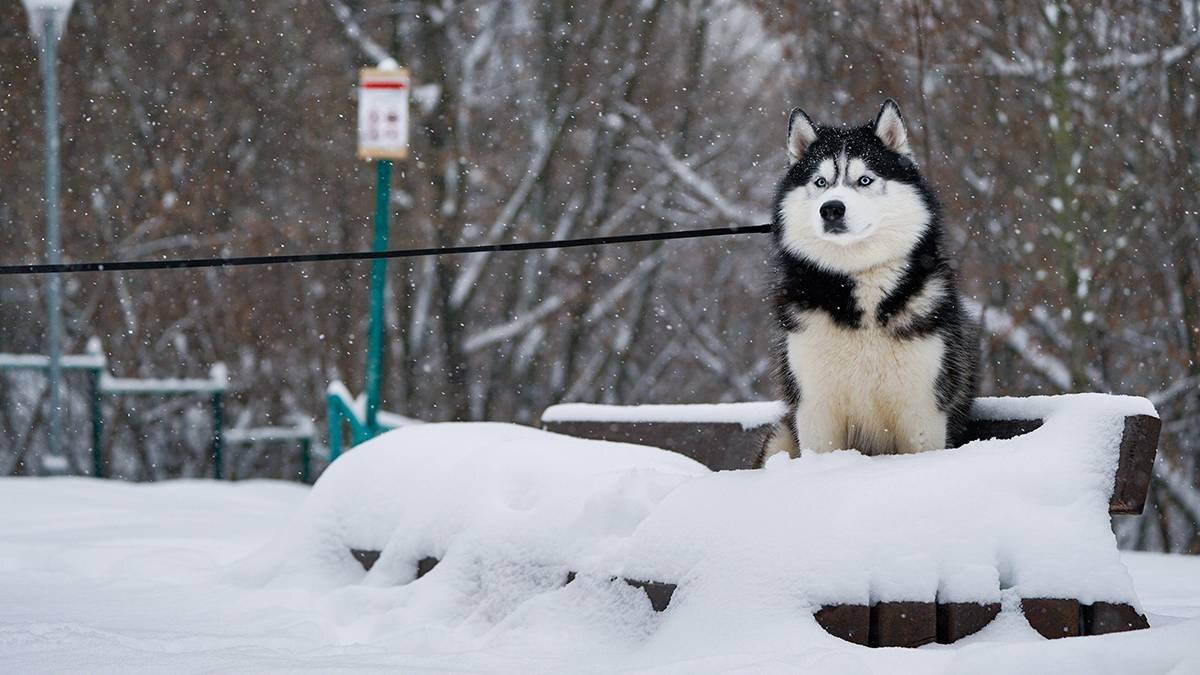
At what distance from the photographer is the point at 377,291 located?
9.12 m

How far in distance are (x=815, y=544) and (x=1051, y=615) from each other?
0.64 metres

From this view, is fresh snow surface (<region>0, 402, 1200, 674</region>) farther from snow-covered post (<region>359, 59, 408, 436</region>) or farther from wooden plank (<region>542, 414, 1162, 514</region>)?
snow-covered post (<region>359, 59, 408, 436</region>)

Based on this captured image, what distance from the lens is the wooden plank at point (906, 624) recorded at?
3.60 m

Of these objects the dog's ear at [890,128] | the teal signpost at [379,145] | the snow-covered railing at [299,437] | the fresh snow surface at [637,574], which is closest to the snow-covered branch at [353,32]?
the snow-covered railing at [299,437]

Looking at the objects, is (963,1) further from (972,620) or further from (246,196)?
(246,196)

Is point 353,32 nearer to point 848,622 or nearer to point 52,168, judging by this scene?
point 52,168

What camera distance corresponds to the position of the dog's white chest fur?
4.34 m

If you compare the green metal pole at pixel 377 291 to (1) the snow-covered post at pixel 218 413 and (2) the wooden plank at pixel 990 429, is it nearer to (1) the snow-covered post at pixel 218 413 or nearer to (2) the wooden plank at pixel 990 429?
(2) the wooden plank at pixel 990 429

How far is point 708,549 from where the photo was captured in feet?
12.9

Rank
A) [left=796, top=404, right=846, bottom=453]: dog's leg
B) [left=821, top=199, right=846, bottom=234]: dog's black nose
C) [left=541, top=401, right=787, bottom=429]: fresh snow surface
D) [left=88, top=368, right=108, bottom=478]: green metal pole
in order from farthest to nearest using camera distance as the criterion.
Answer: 1. [left=88, top=368, right=108, bottom=478]: green metal pole
2. [left=541, top=401, right=787, bottom=429]: fresh snow surface
3. [left=796, top=404, right=846, bottom=453]: dog's leg
4. [left=821, top=199, right=846, bottom=234]: dog's black nose

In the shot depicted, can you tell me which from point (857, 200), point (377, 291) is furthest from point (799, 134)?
point (377, 291)

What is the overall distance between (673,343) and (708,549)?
654 inches

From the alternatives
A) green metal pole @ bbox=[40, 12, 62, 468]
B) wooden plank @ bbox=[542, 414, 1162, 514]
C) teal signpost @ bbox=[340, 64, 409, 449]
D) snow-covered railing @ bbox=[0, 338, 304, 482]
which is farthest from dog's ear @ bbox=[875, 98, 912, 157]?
snow-covered railing @ bbox=[0, 338, 304, 482]

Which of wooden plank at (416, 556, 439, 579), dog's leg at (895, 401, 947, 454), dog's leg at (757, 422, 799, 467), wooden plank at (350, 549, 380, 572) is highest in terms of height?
dog's leg at (895, 401, 947, 454)
